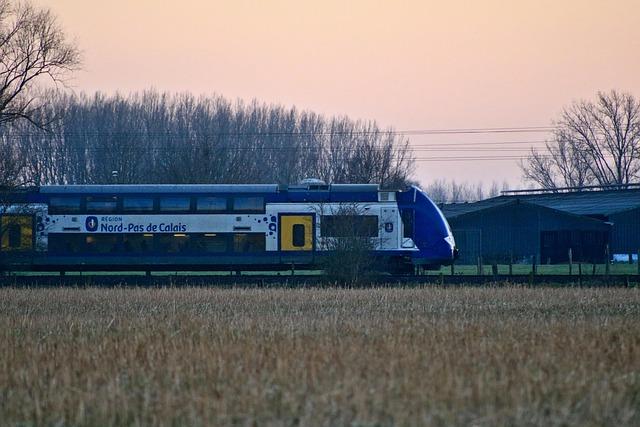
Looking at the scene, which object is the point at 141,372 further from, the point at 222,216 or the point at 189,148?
the point at 189,148

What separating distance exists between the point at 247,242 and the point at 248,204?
1.45m

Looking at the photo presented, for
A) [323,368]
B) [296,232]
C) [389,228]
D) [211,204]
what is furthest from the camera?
[211,204]

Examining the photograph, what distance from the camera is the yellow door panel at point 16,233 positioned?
127 feet

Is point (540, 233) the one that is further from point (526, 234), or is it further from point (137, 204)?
point (137, 204)

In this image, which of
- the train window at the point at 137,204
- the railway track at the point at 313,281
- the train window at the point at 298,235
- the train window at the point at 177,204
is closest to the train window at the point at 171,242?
the train window at the point at 177,204

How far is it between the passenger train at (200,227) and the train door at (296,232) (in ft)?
0.12

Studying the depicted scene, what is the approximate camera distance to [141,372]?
11.6 m

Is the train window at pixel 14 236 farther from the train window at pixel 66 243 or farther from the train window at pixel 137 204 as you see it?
the train window at pixel 137 204

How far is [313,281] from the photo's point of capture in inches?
1340

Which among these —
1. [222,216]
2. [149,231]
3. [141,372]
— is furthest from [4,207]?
[141,372]

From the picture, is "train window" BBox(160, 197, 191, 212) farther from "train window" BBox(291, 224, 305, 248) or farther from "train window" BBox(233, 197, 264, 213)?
"train window" BBox(291, 224, 305, 248)

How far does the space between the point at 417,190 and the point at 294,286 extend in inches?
389

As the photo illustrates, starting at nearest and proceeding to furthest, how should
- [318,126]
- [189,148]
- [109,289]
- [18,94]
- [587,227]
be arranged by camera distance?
[109,289] → [18,94] → [587,227] → [189,148] → [318,126]

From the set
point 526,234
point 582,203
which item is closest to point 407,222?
point 526,234
